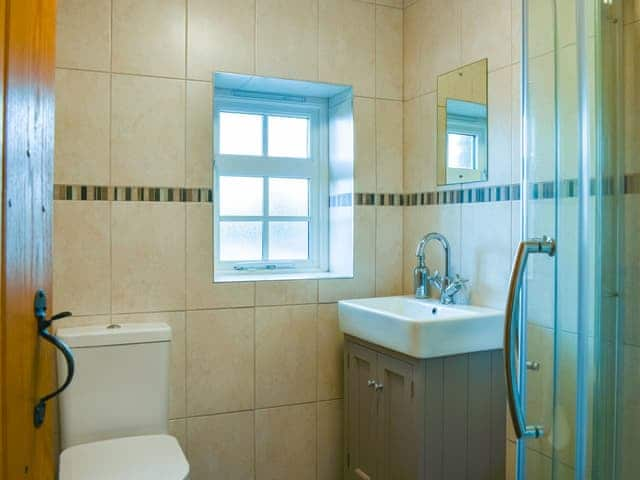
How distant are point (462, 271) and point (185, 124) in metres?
1.31

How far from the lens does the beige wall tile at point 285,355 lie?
99.5 inches

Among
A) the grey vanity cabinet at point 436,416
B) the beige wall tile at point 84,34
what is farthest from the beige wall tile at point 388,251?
the beige wall tile at point 84,34

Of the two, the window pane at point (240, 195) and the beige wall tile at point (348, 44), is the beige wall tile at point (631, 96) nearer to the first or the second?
the beige wall tile at point (348, 44)

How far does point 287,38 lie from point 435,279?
49.2 inches

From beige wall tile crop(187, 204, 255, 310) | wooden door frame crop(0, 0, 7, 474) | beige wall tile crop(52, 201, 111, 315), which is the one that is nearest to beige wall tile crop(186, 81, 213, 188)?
beige wall tile crop(187, 204, 255, 310)

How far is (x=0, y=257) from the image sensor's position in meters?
0.65

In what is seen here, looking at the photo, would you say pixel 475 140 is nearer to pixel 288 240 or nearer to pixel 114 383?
pixel 288 240

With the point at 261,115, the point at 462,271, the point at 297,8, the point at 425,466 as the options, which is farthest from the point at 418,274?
the point at 297,8

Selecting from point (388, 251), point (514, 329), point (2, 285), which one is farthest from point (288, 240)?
point (2, 285)

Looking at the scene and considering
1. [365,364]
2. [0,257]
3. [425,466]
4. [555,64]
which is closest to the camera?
[0,257]

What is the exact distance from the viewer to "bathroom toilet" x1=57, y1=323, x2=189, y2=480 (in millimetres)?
1998

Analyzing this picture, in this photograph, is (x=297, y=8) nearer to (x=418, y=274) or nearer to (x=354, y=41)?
(x=354, y=41)

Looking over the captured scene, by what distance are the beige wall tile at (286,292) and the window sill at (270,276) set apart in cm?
2

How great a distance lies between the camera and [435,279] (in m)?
2.50
